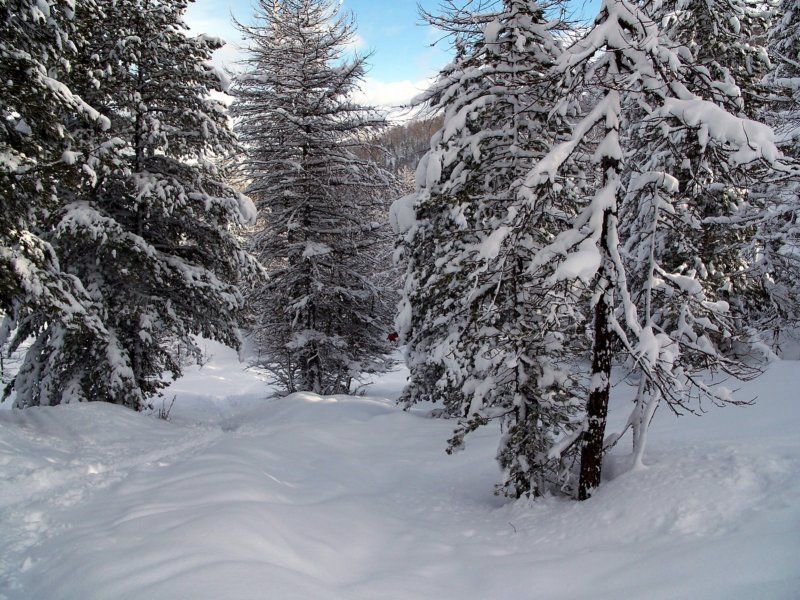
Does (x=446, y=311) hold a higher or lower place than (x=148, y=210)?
lower

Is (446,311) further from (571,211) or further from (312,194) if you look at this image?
(312,194)

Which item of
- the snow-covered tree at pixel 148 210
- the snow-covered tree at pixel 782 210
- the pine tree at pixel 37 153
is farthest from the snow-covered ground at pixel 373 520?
the snow-covered tree at pixel 782 210

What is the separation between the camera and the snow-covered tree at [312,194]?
1428cm

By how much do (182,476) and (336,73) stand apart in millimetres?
12391

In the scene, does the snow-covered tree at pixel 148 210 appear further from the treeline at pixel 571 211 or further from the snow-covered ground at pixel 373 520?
the treeline at pixel 571 211

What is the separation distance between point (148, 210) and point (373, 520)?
8244mm

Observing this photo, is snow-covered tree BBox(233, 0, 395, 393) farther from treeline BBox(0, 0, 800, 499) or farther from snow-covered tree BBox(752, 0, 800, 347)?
snow-covered tree BBox(752, 0, 800, 347)

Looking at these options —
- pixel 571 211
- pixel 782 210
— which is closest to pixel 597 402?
pixel 571 211

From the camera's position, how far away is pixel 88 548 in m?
4.27

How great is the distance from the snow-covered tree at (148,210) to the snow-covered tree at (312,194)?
3.07 m

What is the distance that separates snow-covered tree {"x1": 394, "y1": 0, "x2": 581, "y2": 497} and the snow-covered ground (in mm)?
1024

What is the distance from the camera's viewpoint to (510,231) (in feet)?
19.5

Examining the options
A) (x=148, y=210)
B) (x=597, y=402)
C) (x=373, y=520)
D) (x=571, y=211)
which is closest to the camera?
(x=597, y=402)

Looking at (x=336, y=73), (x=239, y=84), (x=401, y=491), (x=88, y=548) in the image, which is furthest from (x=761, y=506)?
(x=239, y=84)
